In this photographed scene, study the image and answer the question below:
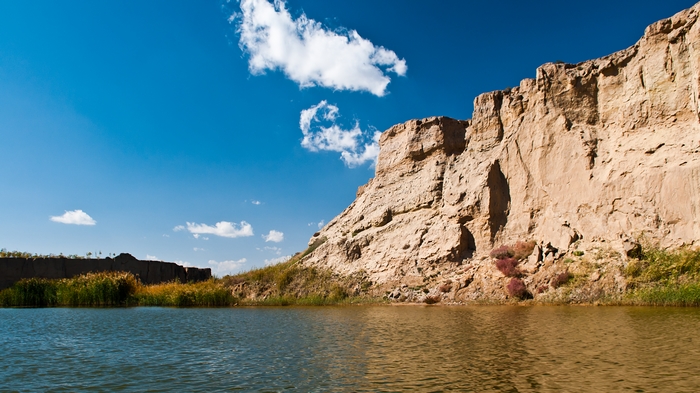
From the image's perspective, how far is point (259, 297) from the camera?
37344mm

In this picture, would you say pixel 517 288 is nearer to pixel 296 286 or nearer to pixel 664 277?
pixel 664 277

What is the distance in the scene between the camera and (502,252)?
99.9 feet

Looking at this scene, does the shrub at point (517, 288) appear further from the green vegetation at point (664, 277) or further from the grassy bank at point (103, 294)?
the grassy bank at point (103, 294)

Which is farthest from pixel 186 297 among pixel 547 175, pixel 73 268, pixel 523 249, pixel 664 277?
pixel 664 277

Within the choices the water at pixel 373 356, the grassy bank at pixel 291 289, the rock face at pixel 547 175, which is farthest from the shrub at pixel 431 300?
the water at pixel 373 356

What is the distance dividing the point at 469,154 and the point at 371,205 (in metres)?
9.86

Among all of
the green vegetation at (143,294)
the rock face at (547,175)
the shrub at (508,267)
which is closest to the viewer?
the rock face at (547,175)

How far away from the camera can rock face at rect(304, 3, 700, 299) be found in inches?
1032

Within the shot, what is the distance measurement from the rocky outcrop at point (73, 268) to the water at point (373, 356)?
28.9m

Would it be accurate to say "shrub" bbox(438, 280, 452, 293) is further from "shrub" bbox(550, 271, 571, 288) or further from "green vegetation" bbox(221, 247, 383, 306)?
"shrub" bbox(550, 271, 571, 288)

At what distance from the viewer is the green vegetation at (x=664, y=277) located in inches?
828

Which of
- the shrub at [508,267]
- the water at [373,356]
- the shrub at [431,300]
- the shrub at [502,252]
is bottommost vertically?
the water at [373,356]

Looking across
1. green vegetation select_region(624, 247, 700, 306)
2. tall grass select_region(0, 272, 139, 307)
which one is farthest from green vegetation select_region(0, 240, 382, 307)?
green vegetation select_region(624, 247, 700, 306)

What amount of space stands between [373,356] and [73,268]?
1630 inches
